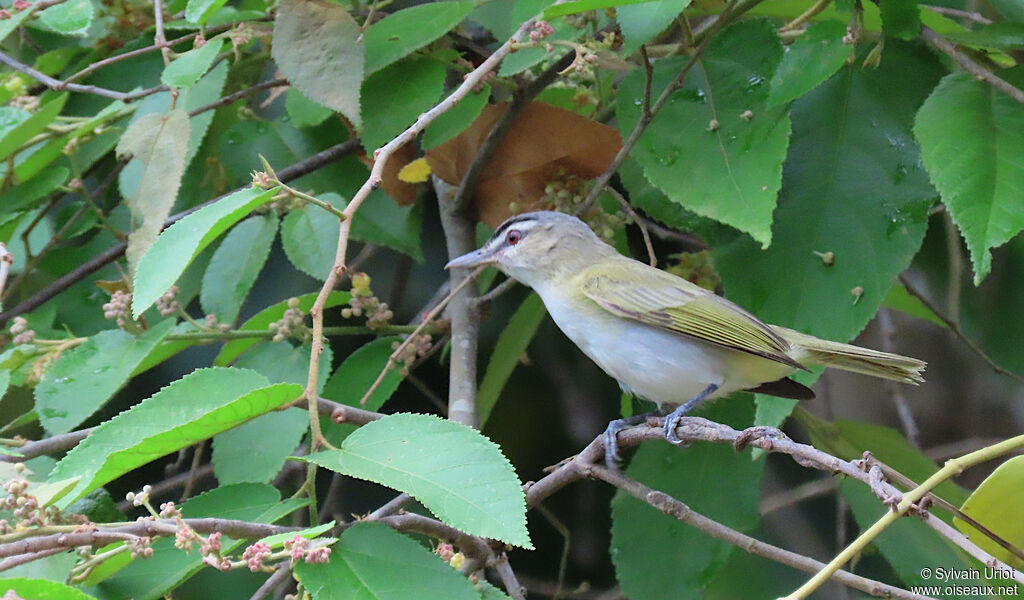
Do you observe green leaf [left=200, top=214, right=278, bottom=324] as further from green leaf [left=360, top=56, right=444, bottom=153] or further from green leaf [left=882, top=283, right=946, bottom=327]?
green leaf [left=882, top=283, right=946, bottom=327]

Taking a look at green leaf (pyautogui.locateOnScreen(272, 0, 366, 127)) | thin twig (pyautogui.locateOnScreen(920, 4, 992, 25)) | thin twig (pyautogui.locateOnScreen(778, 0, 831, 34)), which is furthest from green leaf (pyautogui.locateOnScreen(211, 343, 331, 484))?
thin twig (pyautogui.locateOnScreen(920, 4, 992, 25))

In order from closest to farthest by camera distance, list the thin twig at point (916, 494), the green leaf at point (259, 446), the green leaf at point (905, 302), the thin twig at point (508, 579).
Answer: the thin twig at point (916, 494) < the thin twig at point (508, 579) < the green leaf at point (259, 446) < the green leaf at point (905, 302)

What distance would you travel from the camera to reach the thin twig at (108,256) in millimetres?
2455

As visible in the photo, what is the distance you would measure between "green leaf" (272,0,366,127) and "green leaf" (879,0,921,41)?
115cm

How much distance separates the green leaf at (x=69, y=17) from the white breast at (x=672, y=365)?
1405 millimetres

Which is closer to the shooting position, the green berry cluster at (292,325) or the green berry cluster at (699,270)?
the green berry cluster at (292,325)

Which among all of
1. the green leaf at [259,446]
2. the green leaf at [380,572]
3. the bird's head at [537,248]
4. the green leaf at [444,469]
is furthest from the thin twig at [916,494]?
the bird's head at [537,248]

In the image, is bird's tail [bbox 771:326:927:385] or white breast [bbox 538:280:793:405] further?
white breast [bbox 538:280:793:405]

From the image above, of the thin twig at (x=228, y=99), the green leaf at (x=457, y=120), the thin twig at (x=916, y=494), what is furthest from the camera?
the thin twig at (x=228, y=99)

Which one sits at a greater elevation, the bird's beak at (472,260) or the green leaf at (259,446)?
the bird's beak at (472,260)

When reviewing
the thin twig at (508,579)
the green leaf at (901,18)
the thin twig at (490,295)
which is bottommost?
the thin twig at (508,579)

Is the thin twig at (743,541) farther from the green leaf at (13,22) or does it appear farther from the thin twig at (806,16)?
the green leaf at (13,22)

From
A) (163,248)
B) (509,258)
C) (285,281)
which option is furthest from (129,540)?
(285,281)

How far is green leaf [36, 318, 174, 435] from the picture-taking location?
1.93m
